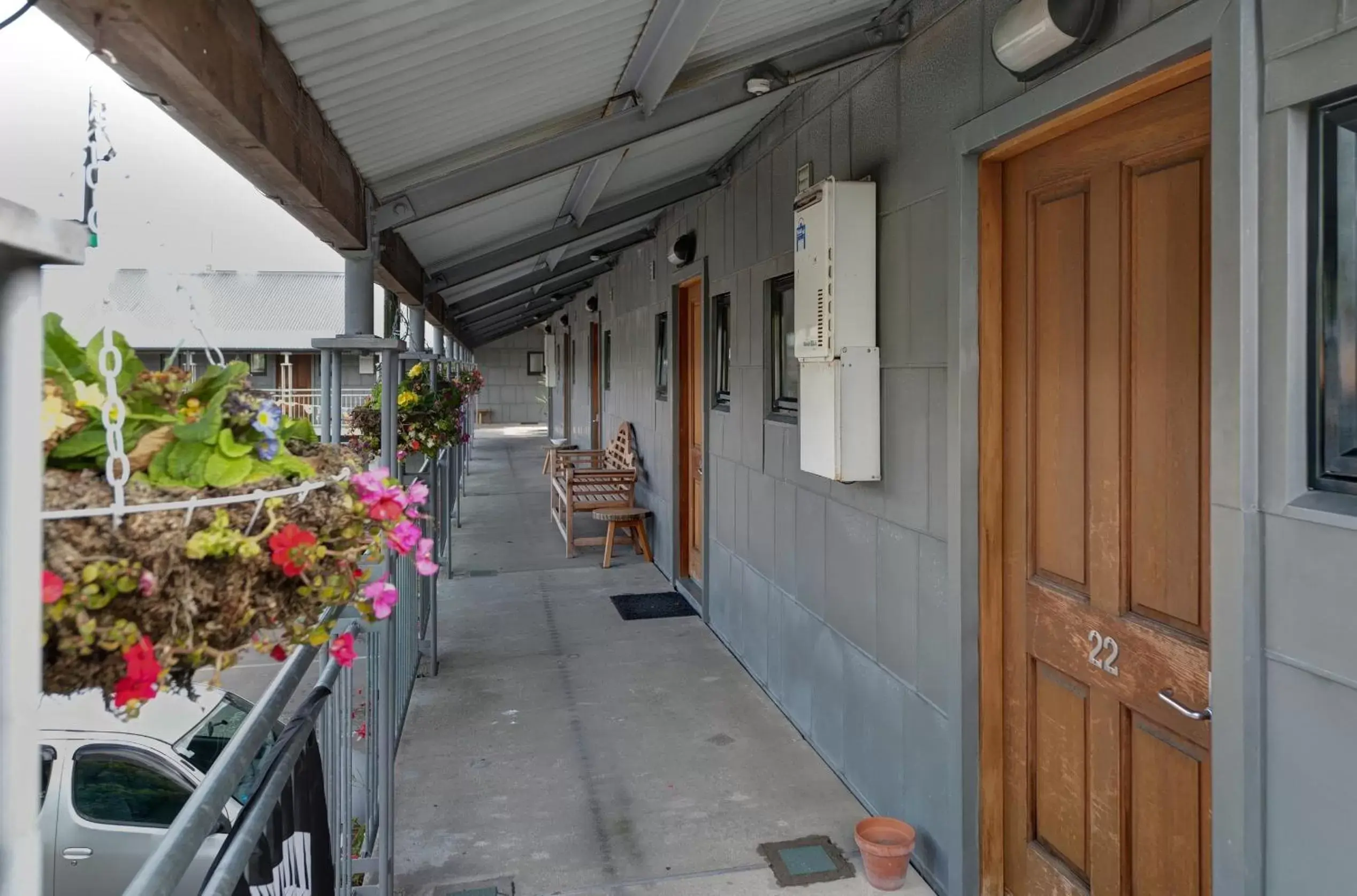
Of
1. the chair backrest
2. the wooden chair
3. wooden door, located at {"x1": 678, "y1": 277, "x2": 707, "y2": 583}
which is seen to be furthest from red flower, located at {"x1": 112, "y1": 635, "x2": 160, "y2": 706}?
the chair backrest

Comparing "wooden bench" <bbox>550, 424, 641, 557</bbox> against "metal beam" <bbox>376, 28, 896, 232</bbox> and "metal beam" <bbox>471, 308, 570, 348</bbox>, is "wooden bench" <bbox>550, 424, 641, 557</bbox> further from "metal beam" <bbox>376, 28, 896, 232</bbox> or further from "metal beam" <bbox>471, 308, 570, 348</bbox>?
"metal beam" <bbox>471, 308, 570, 348</bbox>

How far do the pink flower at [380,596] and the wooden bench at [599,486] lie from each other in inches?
241

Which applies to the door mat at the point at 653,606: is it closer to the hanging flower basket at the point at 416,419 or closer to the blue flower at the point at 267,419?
the hanging flower basket at the point at 416,419

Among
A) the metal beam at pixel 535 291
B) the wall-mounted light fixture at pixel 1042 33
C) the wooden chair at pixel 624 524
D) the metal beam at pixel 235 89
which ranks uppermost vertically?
the metal beam at pixel 535 291

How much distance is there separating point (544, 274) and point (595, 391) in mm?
2931

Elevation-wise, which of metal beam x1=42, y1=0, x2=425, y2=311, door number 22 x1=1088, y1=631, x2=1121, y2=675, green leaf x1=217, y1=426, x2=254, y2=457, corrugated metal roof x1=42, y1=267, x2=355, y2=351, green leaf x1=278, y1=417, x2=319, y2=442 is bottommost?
door number 22 x1=1088, y1=631, x2=1121, y2=675

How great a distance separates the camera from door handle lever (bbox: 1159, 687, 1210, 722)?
179cm

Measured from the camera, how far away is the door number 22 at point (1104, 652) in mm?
2100

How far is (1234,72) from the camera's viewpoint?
5.13 ft

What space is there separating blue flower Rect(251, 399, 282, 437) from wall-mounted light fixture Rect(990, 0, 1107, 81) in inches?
68.1

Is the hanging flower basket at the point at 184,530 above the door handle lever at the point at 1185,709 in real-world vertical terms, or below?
above

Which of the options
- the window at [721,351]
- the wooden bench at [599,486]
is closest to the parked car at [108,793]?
the window at [721,351]

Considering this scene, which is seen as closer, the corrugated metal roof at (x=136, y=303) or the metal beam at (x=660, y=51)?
the corrugated metal roof at (x=136, y=303)

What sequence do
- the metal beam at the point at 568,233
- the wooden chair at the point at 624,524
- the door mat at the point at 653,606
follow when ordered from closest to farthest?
the metal beam at the point at 568,233 → the door mat at the point at 653,606 → the wooden chair at the point at 624,524
